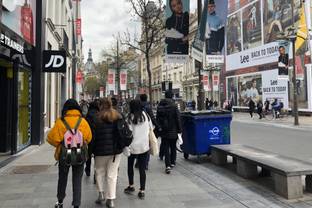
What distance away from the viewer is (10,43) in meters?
9.72

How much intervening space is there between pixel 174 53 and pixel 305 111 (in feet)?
78.4

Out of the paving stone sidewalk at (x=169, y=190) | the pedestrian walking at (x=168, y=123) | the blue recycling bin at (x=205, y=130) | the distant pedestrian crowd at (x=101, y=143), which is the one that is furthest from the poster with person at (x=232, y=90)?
the distant pedestrian crowd at (x=101, y=143)

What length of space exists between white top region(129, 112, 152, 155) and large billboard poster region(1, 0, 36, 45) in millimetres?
4626

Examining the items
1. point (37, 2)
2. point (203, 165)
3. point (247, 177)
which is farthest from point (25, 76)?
point (247, 177)

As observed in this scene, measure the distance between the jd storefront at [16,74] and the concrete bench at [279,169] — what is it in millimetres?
5923

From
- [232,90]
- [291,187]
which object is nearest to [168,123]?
[291,187]

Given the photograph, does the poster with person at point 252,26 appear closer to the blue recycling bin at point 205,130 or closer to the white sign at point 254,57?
the white sign at point 254,57

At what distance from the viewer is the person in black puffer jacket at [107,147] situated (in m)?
5.95

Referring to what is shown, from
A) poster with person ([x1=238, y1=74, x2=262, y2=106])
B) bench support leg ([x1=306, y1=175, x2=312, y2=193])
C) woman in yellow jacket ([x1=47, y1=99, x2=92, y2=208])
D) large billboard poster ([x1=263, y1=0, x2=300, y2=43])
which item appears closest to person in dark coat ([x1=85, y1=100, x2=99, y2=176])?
woman in yellow jacket ([x1=47, y1=99, x2=92, y2=208])

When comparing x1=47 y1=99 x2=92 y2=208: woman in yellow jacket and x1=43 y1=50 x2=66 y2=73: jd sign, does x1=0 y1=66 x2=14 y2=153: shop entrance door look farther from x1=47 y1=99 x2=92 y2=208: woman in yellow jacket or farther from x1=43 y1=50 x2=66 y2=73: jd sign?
x1=47 y1=99 x2=92 y2=208: woman in yellow jacket

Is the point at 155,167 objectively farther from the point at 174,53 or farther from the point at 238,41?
the point at 238,41

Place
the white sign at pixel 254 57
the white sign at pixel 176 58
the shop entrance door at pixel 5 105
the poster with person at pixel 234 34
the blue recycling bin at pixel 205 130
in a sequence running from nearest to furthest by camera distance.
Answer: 1. the blue recycling bin at pixel 205 130
2. the shop entrance door at pixel 5 105
3. the white sign at pixel 176 58
4. the white sign at pixel 254 57
5. the poster with person at pixel 234 34

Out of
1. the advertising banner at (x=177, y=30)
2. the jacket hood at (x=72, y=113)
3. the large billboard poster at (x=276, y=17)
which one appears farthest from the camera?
the large billboard poster at (x=276, y=17)

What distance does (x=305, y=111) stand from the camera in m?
33.4
